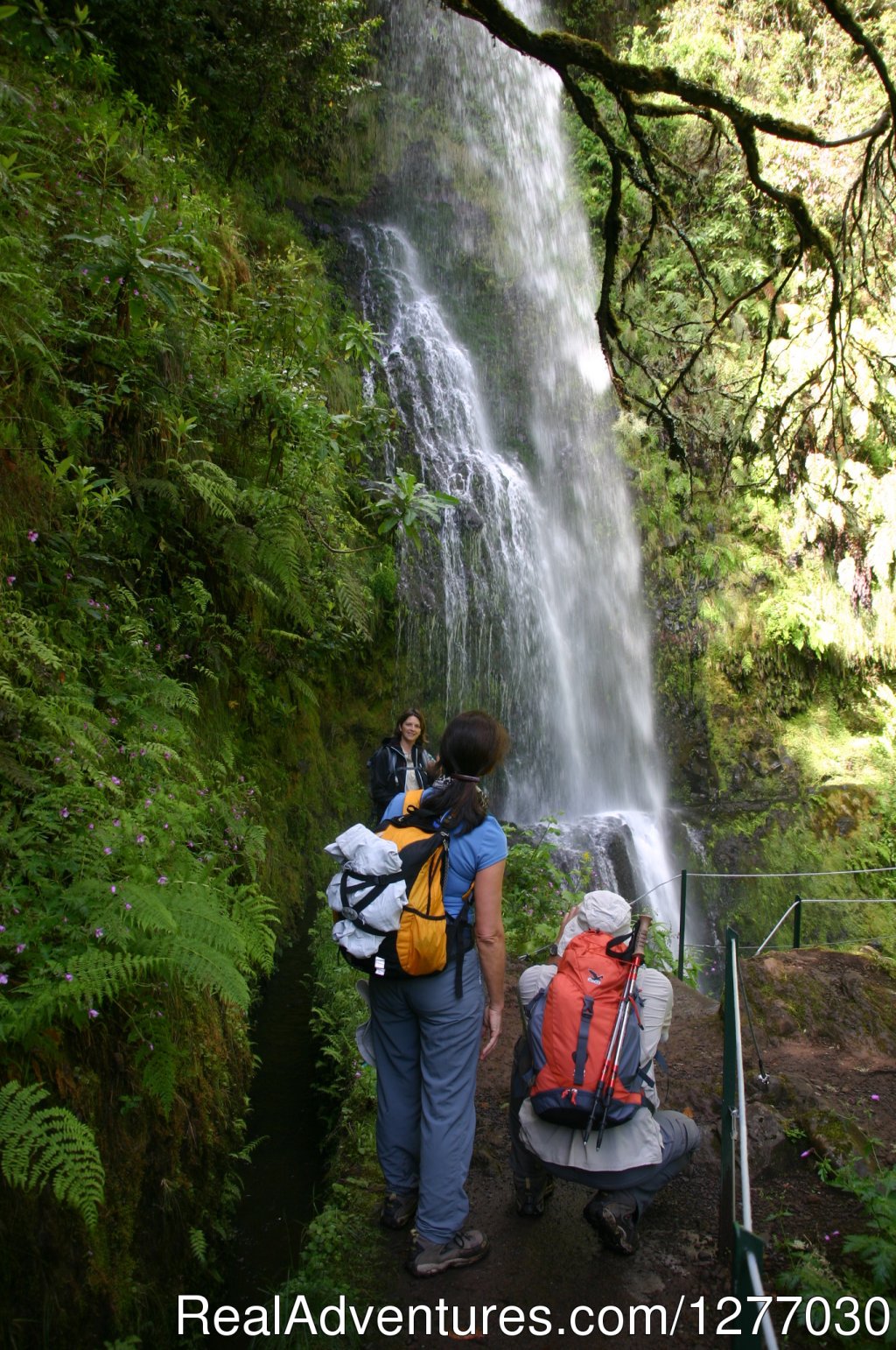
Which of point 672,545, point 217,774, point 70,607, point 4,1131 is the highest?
point 672,545

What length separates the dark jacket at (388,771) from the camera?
592cm

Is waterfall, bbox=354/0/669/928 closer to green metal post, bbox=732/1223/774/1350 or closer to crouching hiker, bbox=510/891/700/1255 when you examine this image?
crouching hiker, bbox=510/891/700/1255

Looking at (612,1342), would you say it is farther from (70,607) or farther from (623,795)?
(623,795)

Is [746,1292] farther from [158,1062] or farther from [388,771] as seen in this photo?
[388,771]

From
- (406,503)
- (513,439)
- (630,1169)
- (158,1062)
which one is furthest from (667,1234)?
(513,439)

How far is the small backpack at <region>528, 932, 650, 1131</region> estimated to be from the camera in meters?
2.72

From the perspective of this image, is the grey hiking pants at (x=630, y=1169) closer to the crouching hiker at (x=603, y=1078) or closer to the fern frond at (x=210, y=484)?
the crouching hiker at (x=603, y=1078)

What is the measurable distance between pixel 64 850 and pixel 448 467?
10.0 metres

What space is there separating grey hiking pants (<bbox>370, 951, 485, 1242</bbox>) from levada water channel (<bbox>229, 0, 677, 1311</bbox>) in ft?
25.6

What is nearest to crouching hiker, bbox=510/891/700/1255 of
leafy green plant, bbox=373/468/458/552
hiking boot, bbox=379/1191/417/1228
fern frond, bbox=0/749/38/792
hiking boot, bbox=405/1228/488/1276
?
hiking boot, bbox=405/1228/488/1276

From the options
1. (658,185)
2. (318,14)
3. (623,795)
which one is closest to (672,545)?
(623,795)

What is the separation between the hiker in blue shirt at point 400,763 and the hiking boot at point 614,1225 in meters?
3.18

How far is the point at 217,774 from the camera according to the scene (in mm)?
5195

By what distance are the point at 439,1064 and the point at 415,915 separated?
57 cm
